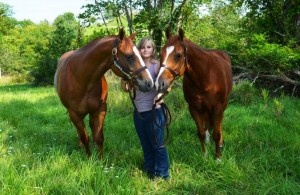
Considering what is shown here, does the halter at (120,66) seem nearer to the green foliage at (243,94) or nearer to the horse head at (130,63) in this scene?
the horse head at (130,63)

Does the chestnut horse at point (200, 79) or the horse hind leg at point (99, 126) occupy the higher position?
the chestnut horse at point (200, 79)

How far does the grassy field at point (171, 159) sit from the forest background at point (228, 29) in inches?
45.5

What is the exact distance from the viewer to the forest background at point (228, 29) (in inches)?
268

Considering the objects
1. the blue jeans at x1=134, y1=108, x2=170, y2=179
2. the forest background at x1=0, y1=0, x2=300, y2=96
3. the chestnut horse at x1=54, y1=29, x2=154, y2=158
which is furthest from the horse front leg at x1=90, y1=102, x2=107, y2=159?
A: the forest background at x1=0, y1=0, x2=300, y2=96

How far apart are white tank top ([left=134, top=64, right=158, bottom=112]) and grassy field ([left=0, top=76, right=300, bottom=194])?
0.69 metres

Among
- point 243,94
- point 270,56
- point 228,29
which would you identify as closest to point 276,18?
point 270,56

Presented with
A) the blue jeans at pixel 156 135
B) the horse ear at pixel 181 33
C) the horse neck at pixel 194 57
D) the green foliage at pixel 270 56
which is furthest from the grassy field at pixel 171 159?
the horse ear at pixel 181 33

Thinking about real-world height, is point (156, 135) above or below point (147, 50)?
below

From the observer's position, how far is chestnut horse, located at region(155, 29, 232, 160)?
3.28m

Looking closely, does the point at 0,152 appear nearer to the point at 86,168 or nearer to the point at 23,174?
the point at 23,174

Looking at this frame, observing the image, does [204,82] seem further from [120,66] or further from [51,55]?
[51,55]

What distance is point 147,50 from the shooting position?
3.09 metres

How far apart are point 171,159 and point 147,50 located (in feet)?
4.67

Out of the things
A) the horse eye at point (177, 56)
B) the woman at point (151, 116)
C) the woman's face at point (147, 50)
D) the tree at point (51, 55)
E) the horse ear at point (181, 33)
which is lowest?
the tree at point (51, 55)
